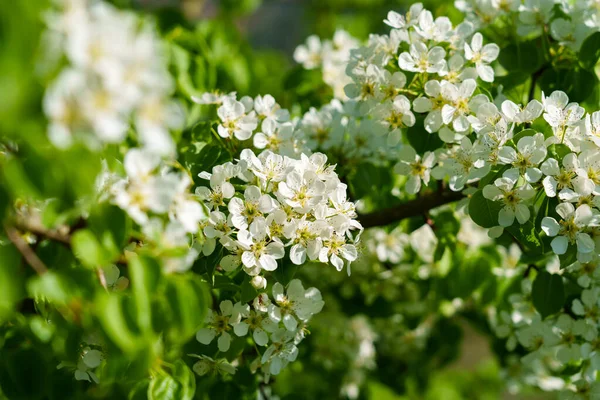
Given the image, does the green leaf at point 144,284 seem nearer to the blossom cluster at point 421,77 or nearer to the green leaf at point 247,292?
the green leaf at point 247,292

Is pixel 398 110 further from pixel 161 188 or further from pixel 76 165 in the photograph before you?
pixel 76 165

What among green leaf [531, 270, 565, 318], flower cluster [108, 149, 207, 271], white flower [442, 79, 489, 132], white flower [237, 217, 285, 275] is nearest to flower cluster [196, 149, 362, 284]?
white flower [237, 217, 285, 275]

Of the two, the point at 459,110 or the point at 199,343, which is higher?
the point at 459,110

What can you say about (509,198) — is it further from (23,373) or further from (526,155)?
(23,373)

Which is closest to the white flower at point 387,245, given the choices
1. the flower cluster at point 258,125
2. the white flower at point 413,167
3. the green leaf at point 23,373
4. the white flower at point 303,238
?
the white flower at point 413,167

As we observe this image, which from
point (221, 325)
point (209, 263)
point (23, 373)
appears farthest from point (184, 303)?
point (23, 373)

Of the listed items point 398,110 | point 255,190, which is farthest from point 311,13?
point 255,190
